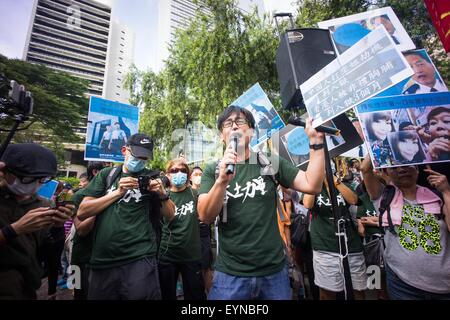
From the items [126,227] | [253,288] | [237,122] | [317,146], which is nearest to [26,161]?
[126,227]

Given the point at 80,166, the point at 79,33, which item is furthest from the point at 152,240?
the point at 79,33

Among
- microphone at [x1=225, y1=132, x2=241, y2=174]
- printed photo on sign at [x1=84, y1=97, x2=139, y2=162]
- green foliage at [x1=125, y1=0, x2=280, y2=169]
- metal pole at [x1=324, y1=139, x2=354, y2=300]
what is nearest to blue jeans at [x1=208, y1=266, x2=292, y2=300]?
metal pole at [x1=324, y1=139, x2=354, y2=300]

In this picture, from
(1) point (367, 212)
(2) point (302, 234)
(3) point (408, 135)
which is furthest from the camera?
(2) point (302, 234)

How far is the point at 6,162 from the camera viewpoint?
67.1 inches

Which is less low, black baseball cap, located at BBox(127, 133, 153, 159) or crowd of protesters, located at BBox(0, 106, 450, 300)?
black baseball cap, located at BBox(127, 133, 153, 159)

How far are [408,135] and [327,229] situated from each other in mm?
1446

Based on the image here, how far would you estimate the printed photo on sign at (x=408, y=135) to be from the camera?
195 centimetres

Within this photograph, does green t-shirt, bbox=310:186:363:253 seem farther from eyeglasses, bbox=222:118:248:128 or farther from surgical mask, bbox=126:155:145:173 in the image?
surgical mask, bbox=126:155:145:173

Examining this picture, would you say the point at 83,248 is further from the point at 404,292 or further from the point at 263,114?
the point at 404,292

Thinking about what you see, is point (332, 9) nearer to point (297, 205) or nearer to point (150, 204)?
point (297, 205)

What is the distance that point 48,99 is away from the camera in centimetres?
1855

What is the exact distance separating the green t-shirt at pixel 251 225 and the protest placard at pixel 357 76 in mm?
560

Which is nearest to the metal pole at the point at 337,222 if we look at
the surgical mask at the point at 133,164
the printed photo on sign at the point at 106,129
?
the surgical mask at the point at 133,164

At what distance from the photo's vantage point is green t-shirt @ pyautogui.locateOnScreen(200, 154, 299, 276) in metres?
1.63
